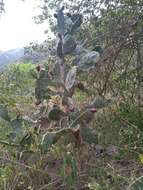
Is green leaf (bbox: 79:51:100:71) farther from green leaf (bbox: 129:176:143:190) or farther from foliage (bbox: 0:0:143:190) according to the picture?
green leaf (bbox: 129:176:143:190)

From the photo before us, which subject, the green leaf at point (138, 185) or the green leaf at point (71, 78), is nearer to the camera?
the green leaf at point (138, 185)

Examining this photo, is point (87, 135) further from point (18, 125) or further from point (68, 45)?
point (68, 45)

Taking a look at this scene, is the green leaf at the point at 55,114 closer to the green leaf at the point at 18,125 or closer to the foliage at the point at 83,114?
the foliage at the point at 83,114

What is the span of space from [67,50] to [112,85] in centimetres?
138

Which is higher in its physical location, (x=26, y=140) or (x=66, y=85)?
(x=66, y=85)

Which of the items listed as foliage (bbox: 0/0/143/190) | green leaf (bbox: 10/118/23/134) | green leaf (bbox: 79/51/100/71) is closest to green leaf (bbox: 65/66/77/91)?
foliage (bbox: 0/0/143/190)

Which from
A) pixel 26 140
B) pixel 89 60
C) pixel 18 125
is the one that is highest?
pixel 89 60

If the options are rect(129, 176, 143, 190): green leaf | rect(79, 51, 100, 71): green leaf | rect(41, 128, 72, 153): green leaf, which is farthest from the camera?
rect(79, 51, 100, 71): green leaf

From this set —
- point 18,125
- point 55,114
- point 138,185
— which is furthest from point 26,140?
point 138,185

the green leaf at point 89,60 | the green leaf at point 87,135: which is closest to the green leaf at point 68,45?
the green leaf at point 89,60

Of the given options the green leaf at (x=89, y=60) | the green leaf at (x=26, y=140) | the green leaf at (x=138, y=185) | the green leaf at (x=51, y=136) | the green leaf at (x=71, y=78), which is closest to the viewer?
the green leaf at (x=138, y=185)

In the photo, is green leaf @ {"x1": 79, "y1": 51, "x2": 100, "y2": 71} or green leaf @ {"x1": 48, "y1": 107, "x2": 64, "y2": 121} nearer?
green leaf @ {"x1": 48, "y1": 107, "x2": 64, "y2": 121}

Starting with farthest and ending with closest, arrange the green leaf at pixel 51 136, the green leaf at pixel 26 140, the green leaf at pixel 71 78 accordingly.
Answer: the green leaf at pixel 26 140
the green leaf at pixel 71 78
the green leaf at pixel 51 136

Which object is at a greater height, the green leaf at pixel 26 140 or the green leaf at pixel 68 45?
the green leaf at pixel 68 45
